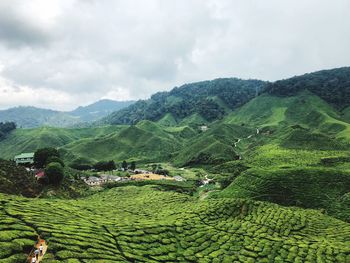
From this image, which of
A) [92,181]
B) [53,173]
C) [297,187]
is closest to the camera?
[53,173]

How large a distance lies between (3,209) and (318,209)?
68.6 metres

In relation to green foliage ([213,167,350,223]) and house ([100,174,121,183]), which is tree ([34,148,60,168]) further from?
green foliage ([213,167,350,223])

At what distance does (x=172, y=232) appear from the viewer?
2016 inches

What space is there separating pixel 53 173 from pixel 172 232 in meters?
44.8

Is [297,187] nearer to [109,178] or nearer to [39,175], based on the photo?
[109,178]

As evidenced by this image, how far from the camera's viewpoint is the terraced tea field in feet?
119

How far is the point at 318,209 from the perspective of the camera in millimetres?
79188

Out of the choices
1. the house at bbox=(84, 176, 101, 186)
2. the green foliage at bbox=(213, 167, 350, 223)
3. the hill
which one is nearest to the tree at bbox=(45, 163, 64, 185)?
the hill

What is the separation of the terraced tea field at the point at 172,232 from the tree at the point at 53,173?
22.7m

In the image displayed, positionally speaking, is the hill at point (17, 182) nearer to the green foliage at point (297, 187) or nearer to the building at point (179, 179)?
the green foliage at point (297, 187)

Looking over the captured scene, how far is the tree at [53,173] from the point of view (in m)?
83.1

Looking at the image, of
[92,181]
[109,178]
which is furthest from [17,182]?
[109,178]

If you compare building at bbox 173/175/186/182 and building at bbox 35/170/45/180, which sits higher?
building at bbox 35/170/45/180

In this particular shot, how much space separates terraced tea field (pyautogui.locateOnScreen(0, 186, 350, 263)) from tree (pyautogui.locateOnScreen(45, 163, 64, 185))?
22.7 metres
